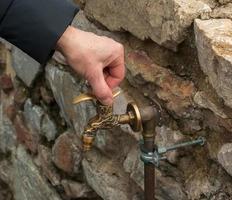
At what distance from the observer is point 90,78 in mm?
1215

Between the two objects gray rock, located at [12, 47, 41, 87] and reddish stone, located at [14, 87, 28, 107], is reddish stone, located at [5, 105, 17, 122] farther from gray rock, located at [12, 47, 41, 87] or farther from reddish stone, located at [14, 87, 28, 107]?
gray rock, located at [12, 47, 41, 87]

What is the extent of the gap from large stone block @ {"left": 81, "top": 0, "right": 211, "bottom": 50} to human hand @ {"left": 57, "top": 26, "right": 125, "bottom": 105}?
17 centimetres

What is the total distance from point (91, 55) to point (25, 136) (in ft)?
3.65

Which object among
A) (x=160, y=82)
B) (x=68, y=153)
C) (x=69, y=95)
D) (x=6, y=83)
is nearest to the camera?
(x=160, y=82)

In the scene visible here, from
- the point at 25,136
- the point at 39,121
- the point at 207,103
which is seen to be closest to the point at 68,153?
the point at 39,121

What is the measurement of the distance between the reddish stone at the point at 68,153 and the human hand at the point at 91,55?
0.66 m

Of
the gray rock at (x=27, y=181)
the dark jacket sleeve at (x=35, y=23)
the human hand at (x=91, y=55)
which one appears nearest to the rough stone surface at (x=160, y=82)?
the human hand at (x=91, y=55)

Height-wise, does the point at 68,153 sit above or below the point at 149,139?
below

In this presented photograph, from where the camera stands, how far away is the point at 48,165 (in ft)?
6.77

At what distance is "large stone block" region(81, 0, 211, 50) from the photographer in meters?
1.32

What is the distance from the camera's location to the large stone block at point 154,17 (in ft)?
4.33

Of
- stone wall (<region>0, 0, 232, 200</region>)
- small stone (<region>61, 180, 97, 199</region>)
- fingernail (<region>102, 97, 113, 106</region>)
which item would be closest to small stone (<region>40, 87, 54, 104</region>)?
stone wall (<region>0, 0, 232, 200</region>)

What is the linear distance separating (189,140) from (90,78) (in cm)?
32

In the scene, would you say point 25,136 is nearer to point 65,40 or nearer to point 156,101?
point 156,101
